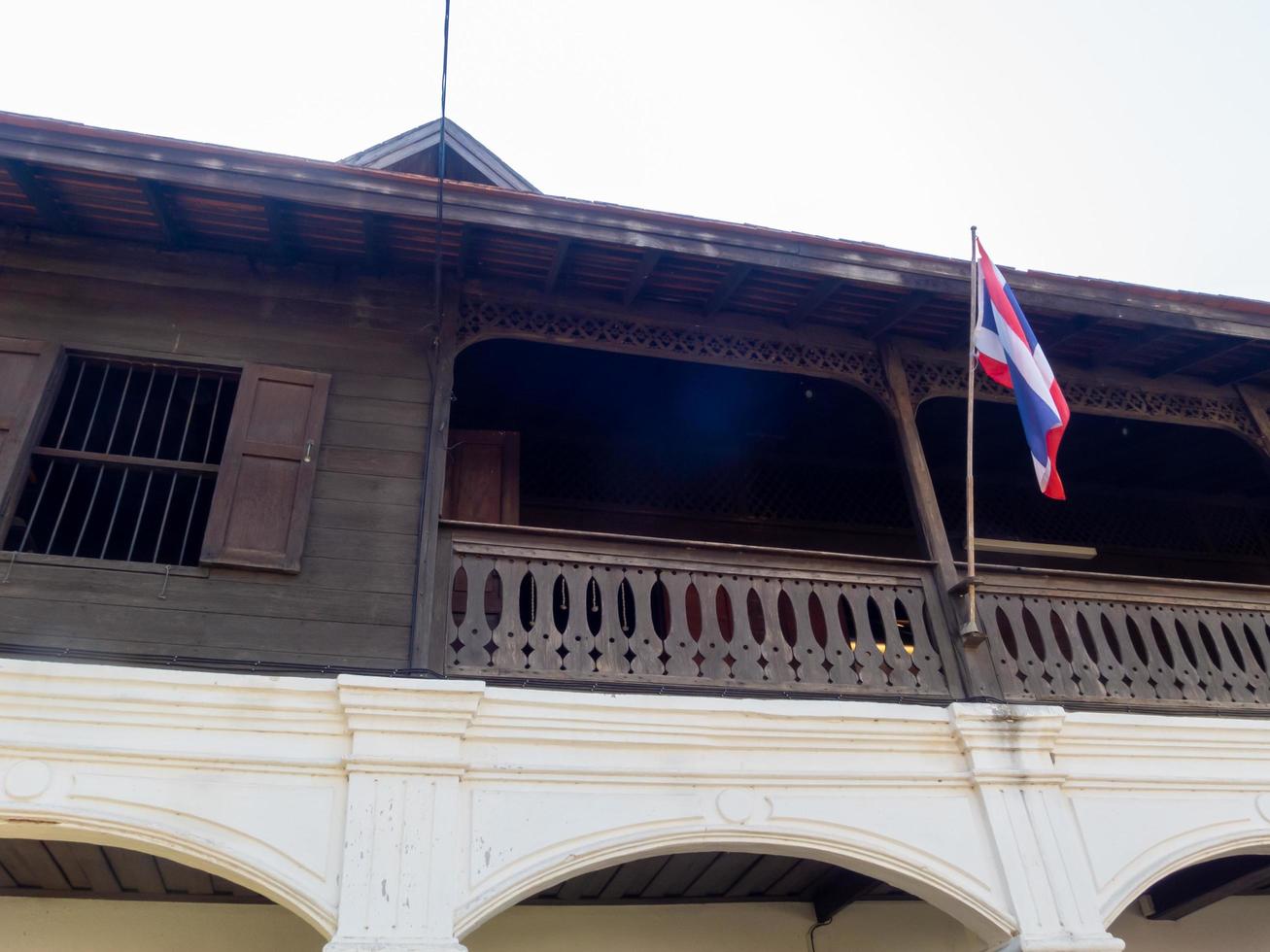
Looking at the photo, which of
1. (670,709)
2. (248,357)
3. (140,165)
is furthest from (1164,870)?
(140,165)

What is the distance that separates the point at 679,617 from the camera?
585 centimetres

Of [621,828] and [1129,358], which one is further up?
[1129,358]

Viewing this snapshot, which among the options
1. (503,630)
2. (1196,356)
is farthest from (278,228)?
(1196,356)

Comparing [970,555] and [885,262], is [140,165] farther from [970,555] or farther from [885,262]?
[970,555]

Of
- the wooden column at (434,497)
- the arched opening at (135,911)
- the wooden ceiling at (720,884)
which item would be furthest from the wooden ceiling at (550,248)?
the arched opening at (135,911)

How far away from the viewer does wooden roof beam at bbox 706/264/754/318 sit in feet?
21.4

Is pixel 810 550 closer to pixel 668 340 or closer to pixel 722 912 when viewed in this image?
pixel 668 340

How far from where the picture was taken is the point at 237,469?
5820 millimetres

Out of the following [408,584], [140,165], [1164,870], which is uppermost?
[140,165]

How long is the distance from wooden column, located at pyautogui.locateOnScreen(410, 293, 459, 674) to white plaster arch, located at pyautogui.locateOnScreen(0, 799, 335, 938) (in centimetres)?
117

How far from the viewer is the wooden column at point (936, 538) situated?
603cm

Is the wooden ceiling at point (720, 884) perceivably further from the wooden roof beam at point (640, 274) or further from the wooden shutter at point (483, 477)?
the wooden roof beam at point (640, 274)

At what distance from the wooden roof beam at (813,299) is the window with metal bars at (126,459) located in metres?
3.62

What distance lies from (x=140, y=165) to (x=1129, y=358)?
6.70 m
